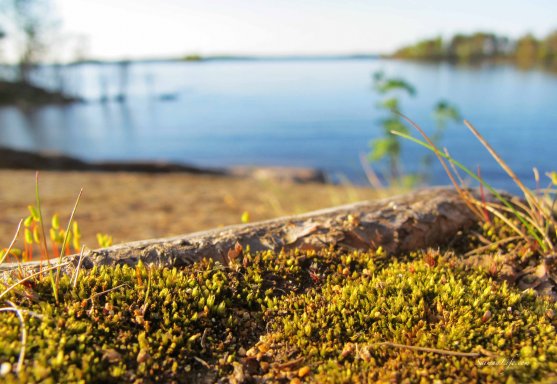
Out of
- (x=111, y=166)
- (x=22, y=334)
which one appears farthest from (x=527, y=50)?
(x=22, y=334)

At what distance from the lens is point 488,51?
131500 mm

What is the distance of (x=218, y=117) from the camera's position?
47.9 metres

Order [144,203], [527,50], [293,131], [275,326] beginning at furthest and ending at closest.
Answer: [527,50] < [293,131] < [144,203] < [275,326]

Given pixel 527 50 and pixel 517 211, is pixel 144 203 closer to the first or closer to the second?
pixel 517 211

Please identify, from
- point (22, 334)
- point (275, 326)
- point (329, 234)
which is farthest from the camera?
point (329, 234)

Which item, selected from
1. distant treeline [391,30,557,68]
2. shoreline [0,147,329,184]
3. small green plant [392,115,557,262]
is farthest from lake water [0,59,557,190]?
distant treeline [391,30,557,68]

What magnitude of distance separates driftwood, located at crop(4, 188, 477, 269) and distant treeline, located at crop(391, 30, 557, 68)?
363ft

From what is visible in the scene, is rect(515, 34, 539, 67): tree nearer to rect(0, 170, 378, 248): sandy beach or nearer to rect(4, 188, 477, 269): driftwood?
rect(0, 170, 378, 248): sandy beach

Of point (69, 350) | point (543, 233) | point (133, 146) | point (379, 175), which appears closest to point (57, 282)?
point (69, 350)

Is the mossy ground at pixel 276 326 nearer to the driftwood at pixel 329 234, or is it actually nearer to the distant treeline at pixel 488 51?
the driftwood at pixel 329 234

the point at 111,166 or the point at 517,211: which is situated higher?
the point at 517,211

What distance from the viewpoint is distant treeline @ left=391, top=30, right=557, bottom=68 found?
97750mm

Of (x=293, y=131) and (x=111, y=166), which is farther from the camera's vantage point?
(x=293, y=131)

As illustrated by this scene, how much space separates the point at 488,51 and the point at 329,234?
154193mm
